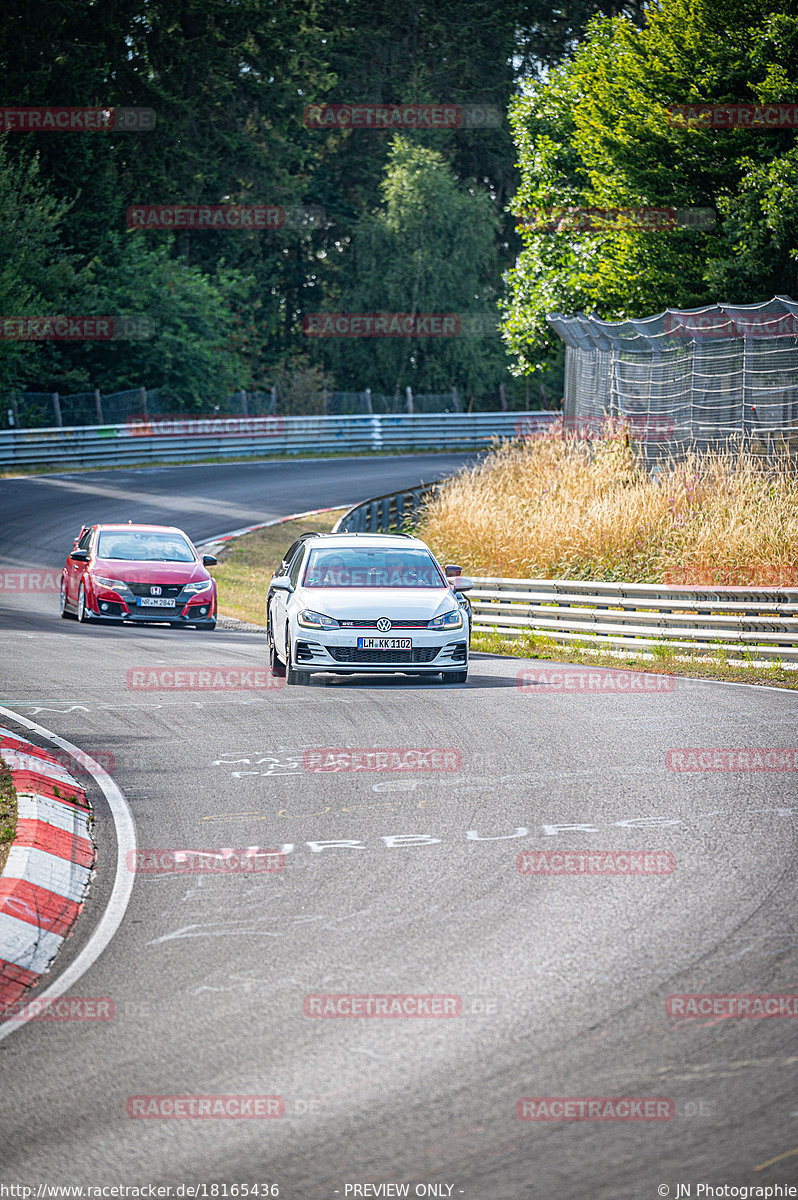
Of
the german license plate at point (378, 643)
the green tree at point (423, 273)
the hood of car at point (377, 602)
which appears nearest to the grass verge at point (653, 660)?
the hood of car at point (377, 602)

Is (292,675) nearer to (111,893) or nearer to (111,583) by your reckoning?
(111,583)

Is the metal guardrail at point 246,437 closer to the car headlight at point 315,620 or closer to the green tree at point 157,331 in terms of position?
the green tree at point 157,331

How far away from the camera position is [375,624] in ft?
50.2

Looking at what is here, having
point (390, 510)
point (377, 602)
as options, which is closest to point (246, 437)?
point (390, 510)

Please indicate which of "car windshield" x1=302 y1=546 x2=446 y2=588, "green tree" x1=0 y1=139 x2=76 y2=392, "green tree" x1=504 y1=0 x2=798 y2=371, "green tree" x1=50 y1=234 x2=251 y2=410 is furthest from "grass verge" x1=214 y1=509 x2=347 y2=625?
"green tree" x1=50 y1=234 x2=251 y2=410

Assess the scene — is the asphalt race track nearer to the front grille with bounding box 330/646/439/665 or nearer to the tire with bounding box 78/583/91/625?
the front grille with bounding box 330/646/439/665

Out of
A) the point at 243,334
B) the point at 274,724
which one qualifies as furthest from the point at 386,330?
the point at 274,724

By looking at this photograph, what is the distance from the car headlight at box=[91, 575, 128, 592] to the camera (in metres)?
21.3

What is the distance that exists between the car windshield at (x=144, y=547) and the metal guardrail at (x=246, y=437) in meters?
20.7

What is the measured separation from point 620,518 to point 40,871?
51.0 ft

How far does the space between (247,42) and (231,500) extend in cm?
3045

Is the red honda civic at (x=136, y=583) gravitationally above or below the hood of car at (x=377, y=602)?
below

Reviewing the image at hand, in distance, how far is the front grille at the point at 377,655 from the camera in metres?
15.3

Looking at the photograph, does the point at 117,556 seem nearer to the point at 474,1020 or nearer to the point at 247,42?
the point at 474,1020
